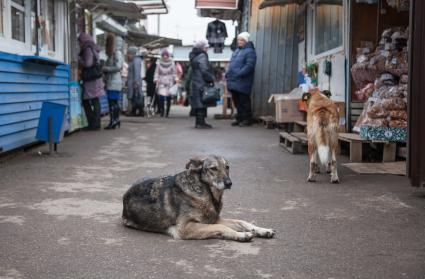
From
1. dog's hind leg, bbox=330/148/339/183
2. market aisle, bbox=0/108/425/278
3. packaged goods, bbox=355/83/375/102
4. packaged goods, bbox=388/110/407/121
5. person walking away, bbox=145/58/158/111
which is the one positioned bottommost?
market aisle, bbox=0/108/425/278

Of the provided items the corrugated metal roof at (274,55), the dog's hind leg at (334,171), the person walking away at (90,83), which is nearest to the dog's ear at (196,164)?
the dog's hind leg at (334,171)

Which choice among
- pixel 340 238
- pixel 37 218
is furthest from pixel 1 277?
pixel 340 238

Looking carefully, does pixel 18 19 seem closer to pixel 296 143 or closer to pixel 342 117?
pixel 296 143

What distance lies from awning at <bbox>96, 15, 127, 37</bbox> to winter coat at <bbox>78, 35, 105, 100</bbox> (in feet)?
17.4

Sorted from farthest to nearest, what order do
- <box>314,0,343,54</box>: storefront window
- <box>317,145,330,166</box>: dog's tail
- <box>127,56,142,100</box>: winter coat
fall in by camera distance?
<box>127,56,142,100</box>: winter coat, <box>314,0,343,54</box>: storefront window, <box>317,145,330,166</box>: dog's tail

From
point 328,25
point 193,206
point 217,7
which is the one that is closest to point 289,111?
point 328,25

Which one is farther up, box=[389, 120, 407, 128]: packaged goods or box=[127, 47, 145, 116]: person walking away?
box=[127, 47, 145, 116]: person walking away

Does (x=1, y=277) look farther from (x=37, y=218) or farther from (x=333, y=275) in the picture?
(x=333, y=275)

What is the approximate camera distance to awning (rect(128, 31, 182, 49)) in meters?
25.3

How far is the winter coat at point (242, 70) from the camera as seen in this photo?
15.5 metres

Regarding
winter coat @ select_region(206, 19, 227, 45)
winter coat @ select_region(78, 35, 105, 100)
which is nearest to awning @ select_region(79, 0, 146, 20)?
winter coat @ select_region(78, 35, 105, 100)

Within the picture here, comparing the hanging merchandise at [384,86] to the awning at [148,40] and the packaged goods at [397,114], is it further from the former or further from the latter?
the awning at [148,40]

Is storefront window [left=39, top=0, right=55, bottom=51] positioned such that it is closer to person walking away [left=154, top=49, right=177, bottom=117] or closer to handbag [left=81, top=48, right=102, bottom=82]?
handbag [left=81, top=48, right=102, bottom=82]

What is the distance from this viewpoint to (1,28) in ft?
30.8
